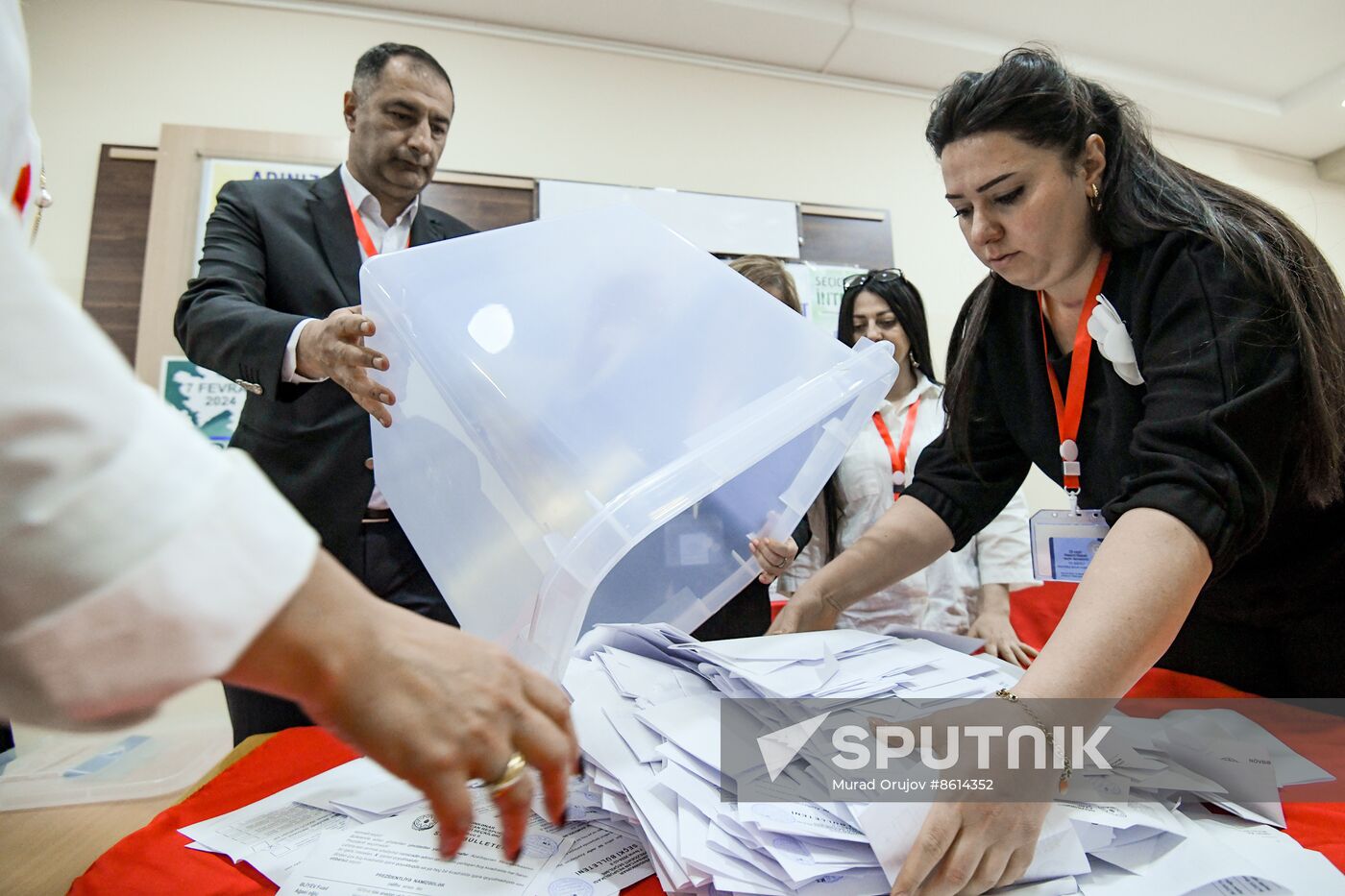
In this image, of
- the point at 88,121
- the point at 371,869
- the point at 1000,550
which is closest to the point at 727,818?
the point at 371,869

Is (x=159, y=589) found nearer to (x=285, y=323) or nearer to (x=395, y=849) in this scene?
(x=395, y=849)

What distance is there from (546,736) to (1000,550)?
5.06 feet

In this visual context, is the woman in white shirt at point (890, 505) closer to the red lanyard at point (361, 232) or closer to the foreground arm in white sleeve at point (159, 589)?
the red lanyard at point (361, 232)

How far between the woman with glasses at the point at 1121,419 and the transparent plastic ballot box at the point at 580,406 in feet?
0.77

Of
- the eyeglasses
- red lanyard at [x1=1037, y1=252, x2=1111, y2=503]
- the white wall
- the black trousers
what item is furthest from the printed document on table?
the white wall

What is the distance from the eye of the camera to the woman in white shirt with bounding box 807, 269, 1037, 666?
60.1 inches

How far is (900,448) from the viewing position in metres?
1.66

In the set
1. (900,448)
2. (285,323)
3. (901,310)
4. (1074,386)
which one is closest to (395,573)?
(285,323)

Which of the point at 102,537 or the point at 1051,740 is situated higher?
the point at 102,537

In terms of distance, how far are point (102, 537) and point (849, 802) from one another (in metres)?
0.40

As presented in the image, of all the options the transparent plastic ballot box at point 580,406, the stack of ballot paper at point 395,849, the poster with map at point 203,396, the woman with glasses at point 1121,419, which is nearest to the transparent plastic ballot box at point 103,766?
the stack of ballot paper at point 395,849

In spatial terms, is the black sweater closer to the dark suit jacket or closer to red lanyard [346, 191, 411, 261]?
the dark suit jacket

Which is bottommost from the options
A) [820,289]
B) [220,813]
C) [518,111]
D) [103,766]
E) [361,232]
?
[103,766]

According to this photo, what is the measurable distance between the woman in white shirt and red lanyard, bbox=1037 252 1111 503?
64 cm
